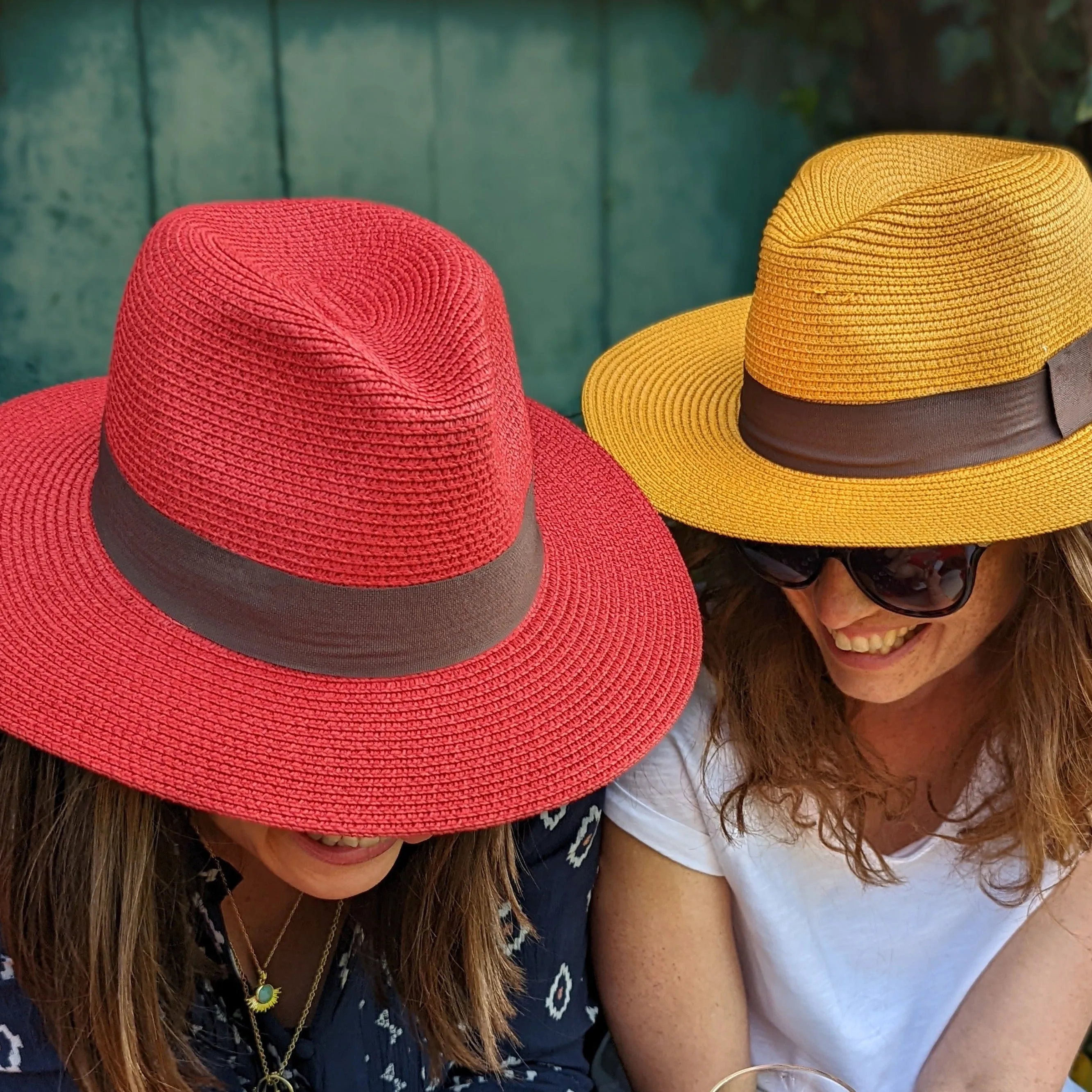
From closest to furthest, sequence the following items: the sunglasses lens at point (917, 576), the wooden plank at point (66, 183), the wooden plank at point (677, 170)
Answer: the sunglasses lens at point (917, 576), the wooden plank at point (66, 183), the wooden plank at point (677, 170)

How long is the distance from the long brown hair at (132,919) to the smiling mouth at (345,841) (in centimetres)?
14

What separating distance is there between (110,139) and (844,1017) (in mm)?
1763

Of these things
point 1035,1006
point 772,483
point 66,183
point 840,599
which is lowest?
point 1035,1006

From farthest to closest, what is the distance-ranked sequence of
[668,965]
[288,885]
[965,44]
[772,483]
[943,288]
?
[965,44], [668,965], [288,885], [772,483], [943,288]

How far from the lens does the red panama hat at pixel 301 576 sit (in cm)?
108

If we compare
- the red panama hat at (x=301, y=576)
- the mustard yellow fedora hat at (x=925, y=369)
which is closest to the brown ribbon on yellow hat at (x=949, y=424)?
the mustard yellow fedora hat at (x=925, y=369)

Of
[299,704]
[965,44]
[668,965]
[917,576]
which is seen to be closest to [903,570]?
[917,576]

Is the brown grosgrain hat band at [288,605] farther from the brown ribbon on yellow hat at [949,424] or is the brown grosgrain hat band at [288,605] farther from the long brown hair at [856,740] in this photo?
the long brown hair at [856,740]

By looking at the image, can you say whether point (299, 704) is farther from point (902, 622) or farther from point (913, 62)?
point (913, 62)

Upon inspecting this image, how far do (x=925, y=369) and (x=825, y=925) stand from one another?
0.79 meters

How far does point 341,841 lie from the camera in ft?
4.35

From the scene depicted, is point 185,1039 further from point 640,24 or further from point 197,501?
point 640,24

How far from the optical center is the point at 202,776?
1067 millimetres

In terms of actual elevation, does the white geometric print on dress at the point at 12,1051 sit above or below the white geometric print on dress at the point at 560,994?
above
